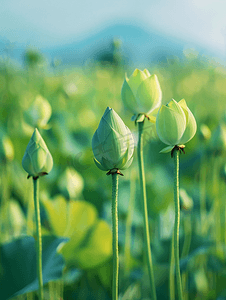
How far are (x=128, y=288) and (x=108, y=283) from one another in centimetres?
5

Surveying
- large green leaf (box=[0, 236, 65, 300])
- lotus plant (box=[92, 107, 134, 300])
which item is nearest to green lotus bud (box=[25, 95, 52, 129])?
large green leaf (box=[0, 236, 65, 300])

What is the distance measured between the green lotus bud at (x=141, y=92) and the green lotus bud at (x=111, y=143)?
93mm

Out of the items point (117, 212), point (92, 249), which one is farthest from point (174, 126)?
point (92, 249)

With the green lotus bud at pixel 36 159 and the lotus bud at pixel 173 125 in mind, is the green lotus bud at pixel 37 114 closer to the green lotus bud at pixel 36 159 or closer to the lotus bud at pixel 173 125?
the green lotus bud at pixel 36 159

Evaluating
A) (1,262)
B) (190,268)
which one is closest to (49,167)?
(1,262)

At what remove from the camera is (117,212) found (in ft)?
1.28

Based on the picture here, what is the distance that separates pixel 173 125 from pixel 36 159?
17 centimetres

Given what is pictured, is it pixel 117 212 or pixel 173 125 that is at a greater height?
pixel 173 125

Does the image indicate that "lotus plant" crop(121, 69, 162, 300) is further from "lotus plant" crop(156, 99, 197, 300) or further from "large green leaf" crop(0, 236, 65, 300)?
"large green leaf" crop(0, 236, 65, 300)

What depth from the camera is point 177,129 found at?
1.04ft

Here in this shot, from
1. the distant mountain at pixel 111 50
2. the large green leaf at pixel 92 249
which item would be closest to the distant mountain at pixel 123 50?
the distant mountain at pixel 111 50

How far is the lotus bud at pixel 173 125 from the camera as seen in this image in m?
0.31

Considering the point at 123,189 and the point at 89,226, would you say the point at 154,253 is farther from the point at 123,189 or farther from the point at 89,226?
the point at 123,189

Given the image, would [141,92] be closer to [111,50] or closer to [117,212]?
[117,212]
